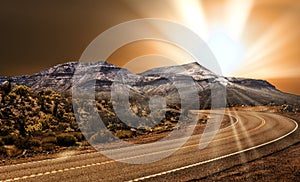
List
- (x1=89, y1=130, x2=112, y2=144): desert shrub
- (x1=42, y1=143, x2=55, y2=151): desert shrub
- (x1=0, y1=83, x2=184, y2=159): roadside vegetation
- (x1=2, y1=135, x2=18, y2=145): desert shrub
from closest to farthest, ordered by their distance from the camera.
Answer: (x1=42, y1=143, x2=55, y2=151): desert shrub → (x1=0, y1=83, x2=184, y2=159): roadside vegetation → (x1=2, y1=135, x2=18, y2=145): desert shrub → (x1=89, y1=130, x2=112, y2=144): desert shrub

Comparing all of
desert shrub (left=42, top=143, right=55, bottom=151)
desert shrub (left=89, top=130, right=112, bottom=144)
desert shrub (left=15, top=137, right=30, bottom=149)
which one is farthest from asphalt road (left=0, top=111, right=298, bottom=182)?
desert shrub (left=89, top=130, right=112, bottom=144)

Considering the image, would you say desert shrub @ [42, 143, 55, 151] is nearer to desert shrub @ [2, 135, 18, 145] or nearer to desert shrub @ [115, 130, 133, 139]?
desert shrub @ [2, 135, 18, 145]

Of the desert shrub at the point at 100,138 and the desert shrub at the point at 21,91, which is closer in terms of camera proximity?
the desert shrub at the point at 100,138

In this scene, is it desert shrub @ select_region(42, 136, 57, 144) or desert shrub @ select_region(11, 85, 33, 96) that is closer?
desert shrub @ select_region(42, 136, 57, 144)

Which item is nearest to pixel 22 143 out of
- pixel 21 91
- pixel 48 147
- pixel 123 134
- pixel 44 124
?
pixel 48 147

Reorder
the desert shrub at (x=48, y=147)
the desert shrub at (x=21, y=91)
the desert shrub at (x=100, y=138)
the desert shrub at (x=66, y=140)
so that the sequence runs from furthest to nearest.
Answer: the desert shrub at (x=21, y=91)
the desert shrub at (x=100, y=138)
the desert shrub at (x=66, y=140)
the desert shrub at (x=48, y=147)

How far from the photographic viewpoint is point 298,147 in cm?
1634

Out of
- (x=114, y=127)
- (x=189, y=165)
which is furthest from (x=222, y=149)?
(x=114, y=127)

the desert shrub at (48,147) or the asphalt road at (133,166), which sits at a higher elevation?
the desert shrub at (48,147)

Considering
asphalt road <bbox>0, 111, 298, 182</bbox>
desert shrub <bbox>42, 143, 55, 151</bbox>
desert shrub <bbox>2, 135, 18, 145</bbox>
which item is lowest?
asphalt road <bbox>0, 111, 298, 182</bbox>

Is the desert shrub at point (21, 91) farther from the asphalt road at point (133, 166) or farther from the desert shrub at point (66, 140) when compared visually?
the asphalt road at point (133, 166)

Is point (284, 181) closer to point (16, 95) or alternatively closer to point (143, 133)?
point (143, 133)

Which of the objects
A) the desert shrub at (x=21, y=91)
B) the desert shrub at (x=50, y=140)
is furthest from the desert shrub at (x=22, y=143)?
the desert shrub at (x=21, y=91)

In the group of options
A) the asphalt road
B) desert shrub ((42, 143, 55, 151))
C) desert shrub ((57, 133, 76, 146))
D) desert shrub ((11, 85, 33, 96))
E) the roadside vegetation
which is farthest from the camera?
desert shrub ((11, 85, 33, 96))
